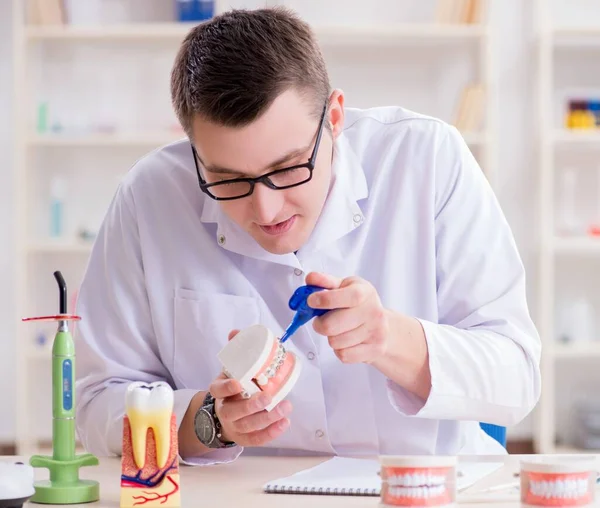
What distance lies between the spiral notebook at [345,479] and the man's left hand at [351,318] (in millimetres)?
157

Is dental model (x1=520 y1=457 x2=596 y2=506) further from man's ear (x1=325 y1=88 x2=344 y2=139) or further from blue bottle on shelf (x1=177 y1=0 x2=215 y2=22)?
blue bottle on shelf (x1=177 y1=0 x2=215 y2=22)

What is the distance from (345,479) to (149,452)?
0.30 m

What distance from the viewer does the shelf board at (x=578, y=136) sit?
402 centimetres

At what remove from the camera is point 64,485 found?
1.14 meters

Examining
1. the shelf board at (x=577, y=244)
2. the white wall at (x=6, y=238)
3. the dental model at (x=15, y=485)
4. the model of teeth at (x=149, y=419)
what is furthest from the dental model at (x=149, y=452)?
the white wall at (x=6, y=238)

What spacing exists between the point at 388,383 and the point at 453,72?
10.1ft

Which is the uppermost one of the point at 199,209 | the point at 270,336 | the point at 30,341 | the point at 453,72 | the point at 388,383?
the point at 453,72

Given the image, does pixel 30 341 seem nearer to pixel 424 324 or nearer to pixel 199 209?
pixel 199 209

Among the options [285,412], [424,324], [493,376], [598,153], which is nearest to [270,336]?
[285,412]

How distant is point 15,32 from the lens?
157 inches

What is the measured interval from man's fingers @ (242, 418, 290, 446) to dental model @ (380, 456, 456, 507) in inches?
10.2

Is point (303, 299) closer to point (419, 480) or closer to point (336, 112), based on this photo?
point (419, 480)

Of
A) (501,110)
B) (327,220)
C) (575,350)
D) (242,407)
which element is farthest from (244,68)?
(501,110)

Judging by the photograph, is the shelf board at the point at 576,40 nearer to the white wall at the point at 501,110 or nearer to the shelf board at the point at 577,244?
the white wall at the point at 501,110
